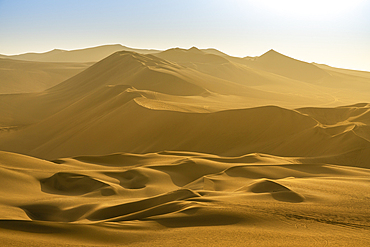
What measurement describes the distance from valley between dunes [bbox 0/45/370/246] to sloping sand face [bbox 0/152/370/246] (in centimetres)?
2

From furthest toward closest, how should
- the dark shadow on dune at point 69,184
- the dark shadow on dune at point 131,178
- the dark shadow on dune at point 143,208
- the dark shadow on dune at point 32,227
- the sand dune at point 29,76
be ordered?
1. the sand dune at point 29,76
2. the dark shadow on dune at point 131,178
3. the dark shadow on dune at point 69,184
4. the dark shadow on dune at point 143,208
5. the dark shadow on dune at point 32,227

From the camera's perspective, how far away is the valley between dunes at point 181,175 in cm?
357

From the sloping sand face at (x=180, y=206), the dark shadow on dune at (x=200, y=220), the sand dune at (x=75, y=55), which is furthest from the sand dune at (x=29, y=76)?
the sand dune at (x=75, y=55)

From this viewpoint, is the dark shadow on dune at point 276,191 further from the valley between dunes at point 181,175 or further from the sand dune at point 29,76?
the sand dune at point 29,76

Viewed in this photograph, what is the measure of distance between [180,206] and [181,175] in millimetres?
3263

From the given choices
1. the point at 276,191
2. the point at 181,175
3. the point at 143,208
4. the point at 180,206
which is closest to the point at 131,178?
the point at 181,175

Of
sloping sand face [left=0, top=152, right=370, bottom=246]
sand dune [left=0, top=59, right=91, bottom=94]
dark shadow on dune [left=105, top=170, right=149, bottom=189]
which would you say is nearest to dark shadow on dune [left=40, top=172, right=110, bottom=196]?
sloping sand face [left=0, top=152, right=370, bottom=246]

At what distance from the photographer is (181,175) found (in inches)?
302

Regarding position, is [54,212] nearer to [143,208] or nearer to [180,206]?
[143,208]

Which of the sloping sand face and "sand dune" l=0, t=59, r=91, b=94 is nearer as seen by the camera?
the sloping sand face

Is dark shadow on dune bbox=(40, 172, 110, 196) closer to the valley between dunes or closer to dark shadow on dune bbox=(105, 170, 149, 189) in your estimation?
the valley between dunes

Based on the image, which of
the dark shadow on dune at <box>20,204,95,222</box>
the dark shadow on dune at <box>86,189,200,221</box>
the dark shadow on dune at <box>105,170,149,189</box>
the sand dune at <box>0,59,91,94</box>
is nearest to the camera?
the dark shadow on dune at <box>86,189,200,221</box>

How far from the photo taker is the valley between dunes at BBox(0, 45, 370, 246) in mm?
3572

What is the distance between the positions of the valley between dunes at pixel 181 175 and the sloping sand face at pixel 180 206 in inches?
0.7
